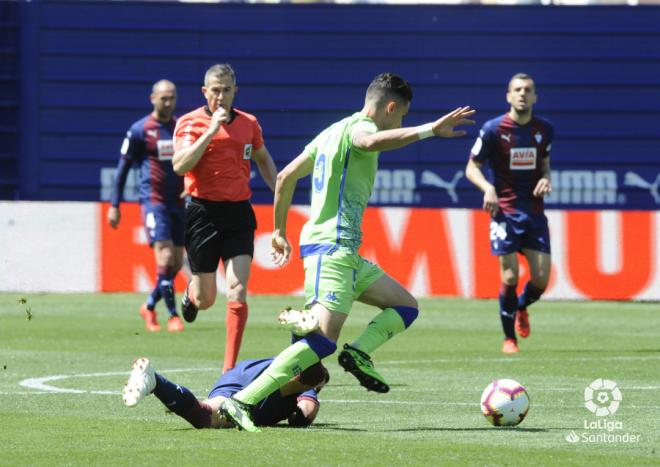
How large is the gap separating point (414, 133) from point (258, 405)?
67.7 inches

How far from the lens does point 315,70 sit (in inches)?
1003

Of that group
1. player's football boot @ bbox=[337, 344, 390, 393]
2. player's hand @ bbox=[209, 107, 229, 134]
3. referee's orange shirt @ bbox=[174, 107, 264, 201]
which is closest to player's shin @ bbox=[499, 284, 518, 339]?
referee's orange shirt @ bbox=[174, 107, 264, 201]

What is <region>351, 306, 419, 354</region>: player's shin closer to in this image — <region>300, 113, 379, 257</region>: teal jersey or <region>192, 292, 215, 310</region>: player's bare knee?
<region>300, 113, 379, 257</region>: teal jersey

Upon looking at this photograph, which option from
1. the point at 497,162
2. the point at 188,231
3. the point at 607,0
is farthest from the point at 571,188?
the point at 188,231

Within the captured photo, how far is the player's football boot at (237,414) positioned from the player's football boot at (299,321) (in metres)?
0.48

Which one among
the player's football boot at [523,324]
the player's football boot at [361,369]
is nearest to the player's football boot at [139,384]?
the player's football boot at [361,369]

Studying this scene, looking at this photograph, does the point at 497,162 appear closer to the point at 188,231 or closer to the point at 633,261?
the point at 188,231

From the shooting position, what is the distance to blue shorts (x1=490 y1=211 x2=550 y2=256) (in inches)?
552

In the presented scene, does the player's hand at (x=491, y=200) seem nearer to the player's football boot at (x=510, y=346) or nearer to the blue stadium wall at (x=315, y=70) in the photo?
the player's football boot at (x=510, y=346)

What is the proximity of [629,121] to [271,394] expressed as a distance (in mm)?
17866

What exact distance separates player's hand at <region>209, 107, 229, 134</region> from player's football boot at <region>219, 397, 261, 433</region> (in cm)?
292

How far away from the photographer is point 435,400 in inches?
400

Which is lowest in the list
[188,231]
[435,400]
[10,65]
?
[435,400]

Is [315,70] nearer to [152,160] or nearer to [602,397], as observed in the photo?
[152,160]
